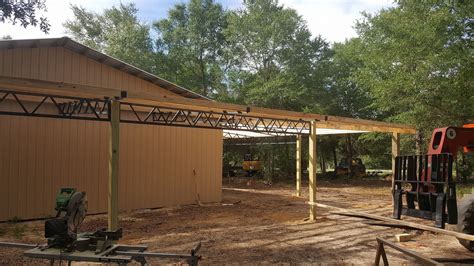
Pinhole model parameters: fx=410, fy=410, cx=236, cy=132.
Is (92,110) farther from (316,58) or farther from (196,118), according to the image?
(316,58)

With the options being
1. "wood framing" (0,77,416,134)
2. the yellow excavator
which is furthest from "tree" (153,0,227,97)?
"wood framing" (0,77,416,134)

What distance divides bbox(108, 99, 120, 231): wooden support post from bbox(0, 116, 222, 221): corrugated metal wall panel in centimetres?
499

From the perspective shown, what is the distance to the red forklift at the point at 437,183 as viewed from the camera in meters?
6.05

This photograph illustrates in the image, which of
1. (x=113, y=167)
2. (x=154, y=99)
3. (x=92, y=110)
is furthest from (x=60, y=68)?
(x=113, y=167)

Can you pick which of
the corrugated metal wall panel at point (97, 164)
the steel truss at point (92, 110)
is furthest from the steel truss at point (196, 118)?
the corrugated metal wall panel at point (97, 164)

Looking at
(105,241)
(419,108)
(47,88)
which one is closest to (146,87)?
(47,88)

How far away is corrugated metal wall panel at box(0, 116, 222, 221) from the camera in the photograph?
12312mm

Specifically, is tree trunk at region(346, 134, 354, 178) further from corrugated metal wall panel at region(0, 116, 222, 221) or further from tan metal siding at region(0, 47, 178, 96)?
tan metal siding at region(0, 47, 178, 96)

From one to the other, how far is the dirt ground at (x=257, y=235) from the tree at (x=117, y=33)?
860 inches

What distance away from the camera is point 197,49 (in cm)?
3794

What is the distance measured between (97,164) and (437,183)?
11.1m

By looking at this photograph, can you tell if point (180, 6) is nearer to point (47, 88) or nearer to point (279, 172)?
point (279, 172)

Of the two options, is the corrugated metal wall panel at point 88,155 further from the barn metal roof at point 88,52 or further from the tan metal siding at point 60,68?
the barn metal roof at point 88,52

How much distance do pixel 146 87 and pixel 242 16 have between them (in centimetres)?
1999
